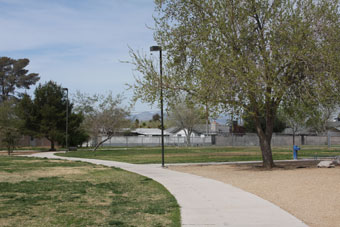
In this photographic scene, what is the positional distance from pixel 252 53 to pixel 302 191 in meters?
8.50

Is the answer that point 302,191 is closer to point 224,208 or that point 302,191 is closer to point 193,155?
point 224,208

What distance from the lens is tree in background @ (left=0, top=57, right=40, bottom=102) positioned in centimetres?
8606

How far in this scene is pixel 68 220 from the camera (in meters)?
8.95

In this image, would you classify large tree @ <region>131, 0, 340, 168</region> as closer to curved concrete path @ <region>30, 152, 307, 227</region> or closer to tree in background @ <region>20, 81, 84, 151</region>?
curved concrete path @ <region>30, 152, 307, 227</region>

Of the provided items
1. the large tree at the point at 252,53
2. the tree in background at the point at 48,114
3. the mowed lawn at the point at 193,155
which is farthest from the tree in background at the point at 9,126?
the large tree at the point at 252,53

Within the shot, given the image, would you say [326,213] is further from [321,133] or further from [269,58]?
[321,133]

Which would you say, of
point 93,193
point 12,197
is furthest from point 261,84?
point 12,197

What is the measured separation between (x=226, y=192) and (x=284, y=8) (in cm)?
1088

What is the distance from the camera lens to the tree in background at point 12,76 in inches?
3388

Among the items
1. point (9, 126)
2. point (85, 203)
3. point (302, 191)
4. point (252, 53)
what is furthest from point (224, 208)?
point (9, 126)

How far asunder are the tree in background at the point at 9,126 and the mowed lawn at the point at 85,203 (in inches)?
970

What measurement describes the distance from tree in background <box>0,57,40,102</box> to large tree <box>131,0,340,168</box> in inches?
2793

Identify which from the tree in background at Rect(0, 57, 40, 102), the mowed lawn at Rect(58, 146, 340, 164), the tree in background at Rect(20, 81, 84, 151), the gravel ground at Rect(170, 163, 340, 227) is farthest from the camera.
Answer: the tree in background at Rect(0, 57, 40, 102)

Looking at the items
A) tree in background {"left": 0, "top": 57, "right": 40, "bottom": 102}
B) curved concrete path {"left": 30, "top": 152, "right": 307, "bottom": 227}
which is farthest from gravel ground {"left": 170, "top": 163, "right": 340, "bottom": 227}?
tree in background {"left": 0, "top": 57, "right": 40, "bottom": 102}
